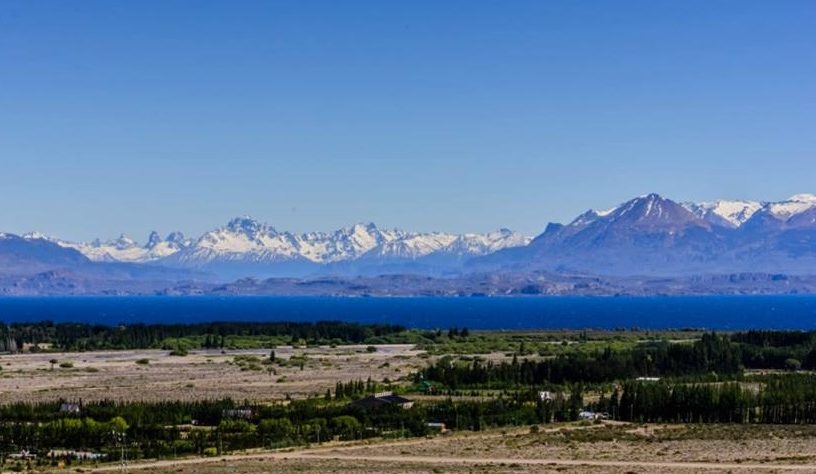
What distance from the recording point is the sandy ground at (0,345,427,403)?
3487 inches

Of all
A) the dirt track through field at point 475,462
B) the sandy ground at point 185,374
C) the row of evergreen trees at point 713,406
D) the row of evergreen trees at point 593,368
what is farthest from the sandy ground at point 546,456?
the row of evergreen trees at point 593,368

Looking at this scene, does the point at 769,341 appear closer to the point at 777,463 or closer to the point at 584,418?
the point at 584,418

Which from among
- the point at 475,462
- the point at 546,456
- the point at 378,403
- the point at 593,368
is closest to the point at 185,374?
the point at 593,368

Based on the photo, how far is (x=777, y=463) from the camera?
5241 cm

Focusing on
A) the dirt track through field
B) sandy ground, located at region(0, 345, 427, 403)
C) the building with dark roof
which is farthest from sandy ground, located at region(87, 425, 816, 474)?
sandy ground, located at region(0, 345, 427, 403)

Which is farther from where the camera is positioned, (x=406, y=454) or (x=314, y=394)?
(x=314, y=394)

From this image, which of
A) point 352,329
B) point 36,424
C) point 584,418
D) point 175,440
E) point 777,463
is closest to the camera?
point 777,463

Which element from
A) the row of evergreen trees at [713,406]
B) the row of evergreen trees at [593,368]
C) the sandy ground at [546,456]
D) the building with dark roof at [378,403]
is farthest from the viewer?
the row of evergreen trees at [593,368]

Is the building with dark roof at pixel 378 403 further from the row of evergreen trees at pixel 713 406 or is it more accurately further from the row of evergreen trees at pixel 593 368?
the row of evergreen trees at pixel 593 368

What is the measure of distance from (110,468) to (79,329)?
123128 mm

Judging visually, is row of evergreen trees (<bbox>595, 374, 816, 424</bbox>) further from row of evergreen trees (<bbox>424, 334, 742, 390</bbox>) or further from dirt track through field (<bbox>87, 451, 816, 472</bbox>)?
row of evergreen trees (<bbox>424, 334, 742, 390</bbox>)

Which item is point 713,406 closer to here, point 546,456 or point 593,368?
point 546,456

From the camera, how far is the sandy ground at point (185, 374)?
88.6 meters

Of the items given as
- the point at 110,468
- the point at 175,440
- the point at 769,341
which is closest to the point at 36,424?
the point at 175,440
